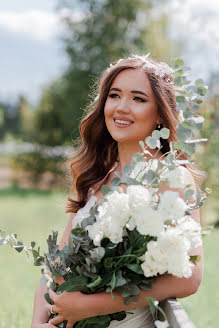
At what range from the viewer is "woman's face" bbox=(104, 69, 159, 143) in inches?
89.4

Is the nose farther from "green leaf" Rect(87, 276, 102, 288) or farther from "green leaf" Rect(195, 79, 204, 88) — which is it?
"green leaf" Rect(87, 276, 102, 288)

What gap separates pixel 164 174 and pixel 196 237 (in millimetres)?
235

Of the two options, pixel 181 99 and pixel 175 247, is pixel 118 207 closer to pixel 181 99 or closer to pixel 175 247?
pixel 175 247

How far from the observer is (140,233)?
5.24 feet

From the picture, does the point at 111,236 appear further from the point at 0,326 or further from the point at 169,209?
the point at 0,326

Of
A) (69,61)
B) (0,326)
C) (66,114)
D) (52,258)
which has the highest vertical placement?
(69,61)

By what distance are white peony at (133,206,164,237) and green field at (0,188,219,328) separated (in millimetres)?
1376

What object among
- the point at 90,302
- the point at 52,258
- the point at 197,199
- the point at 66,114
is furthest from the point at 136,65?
the point at 66,114

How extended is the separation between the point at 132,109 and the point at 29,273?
5751 mm

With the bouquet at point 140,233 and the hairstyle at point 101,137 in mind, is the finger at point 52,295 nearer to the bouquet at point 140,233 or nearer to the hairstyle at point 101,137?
the bouquet at point 140,233

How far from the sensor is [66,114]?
20969 millimetres

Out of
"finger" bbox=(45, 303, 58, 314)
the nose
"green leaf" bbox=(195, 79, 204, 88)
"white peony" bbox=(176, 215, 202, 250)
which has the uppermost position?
the nose

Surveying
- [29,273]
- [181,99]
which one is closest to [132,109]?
[181,99]

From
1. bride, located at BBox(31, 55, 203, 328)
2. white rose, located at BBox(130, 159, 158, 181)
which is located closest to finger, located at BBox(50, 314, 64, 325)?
bride, located at BBox(31, 55, 203, 328)
